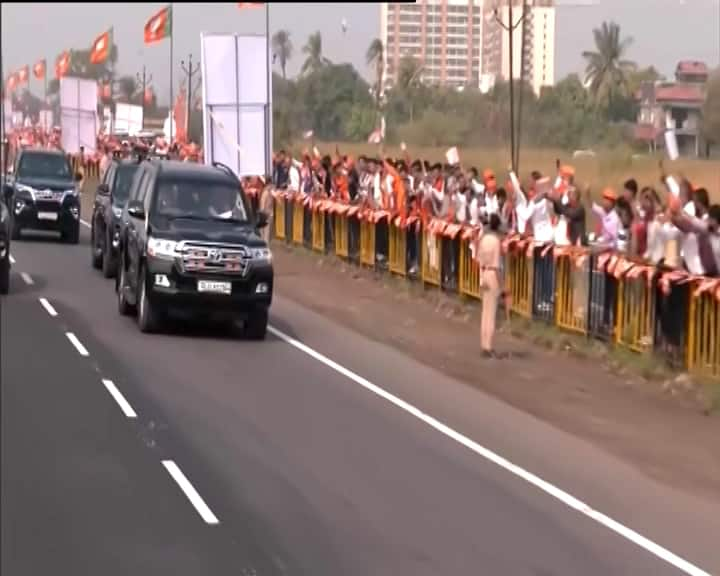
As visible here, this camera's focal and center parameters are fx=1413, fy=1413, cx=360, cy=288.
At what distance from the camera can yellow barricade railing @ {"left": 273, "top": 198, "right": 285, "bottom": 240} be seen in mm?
32844

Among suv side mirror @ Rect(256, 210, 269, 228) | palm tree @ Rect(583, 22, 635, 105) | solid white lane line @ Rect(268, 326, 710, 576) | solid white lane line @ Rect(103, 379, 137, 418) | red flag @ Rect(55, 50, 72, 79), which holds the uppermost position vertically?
red flag @ Rect(55, 50, 72, 79)

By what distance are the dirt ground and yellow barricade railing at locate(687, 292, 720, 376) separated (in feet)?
0.78

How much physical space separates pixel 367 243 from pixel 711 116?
24.6 feet

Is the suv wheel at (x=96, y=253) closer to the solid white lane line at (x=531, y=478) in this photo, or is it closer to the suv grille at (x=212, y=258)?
the suv grille at (x=212, y=258)

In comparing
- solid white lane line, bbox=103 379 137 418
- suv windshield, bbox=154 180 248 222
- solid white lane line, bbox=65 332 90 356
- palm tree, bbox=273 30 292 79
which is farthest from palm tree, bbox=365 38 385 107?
solid white lane line, bbox=103 379 137 418

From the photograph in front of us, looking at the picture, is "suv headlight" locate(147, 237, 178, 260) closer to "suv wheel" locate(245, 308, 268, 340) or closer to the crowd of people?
"suv wheel" locate(245, 308, 268, 340)

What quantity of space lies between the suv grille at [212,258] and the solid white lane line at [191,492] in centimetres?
743

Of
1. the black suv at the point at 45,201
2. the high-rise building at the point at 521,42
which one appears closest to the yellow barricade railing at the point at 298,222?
the black suv at the point at 45,201

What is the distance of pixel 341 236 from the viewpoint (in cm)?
2792

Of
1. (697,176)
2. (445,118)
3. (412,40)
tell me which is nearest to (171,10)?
(445,118)

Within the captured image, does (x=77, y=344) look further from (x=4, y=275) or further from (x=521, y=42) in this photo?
(x=521, y=42)

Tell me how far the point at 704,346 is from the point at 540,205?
5200mm

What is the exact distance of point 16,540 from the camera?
25.4ft

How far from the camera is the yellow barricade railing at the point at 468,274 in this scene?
20.9 meters
